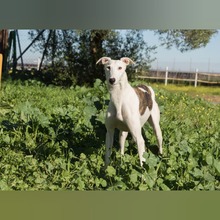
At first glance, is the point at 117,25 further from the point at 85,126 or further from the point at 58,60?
the point at 58,60

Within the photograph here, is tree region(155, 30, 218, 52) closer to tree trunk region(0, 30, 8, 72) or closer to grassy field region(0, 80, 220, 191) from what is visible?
grassy field region(0, 80, 220, 191)

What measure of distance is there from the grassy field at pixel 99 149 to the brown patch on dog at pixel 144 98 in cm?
33

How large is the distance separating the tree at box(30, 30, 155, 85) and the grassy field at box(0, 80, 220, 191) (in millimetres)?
468

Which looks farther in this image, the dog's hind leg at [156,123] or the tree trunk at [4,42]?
the tree trunk at [4,42]

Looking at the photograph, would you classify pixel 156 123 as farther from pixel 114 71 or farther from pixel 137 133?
pixel 114 71

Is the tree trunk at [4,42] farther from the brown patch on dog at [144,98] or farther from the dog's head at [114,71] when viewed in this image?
the dog's head at [114,71]

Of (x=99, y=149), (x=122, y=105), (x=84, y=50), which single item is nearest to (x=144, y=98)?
(x=122, y=105)

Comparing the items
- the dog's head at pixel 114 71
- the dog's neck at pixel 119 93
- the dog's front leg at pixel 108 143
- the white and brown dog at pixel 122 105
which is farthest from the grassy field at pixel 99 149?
the dog's head at pixel 114 71

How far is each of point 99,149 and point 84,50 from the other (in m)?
1.87

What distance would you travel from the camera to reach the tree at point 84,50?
17.2ft

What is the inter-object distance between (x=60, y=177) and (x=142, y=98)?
0.76m

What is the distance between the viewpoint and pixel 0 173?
355 centimetres

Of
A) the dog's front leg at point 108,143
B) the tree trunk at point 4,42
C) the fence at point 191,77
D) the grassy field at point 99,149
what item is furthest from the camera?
the tree trunk at point 4,42

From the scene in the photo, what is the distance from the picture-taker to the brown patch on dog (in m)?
3.61
